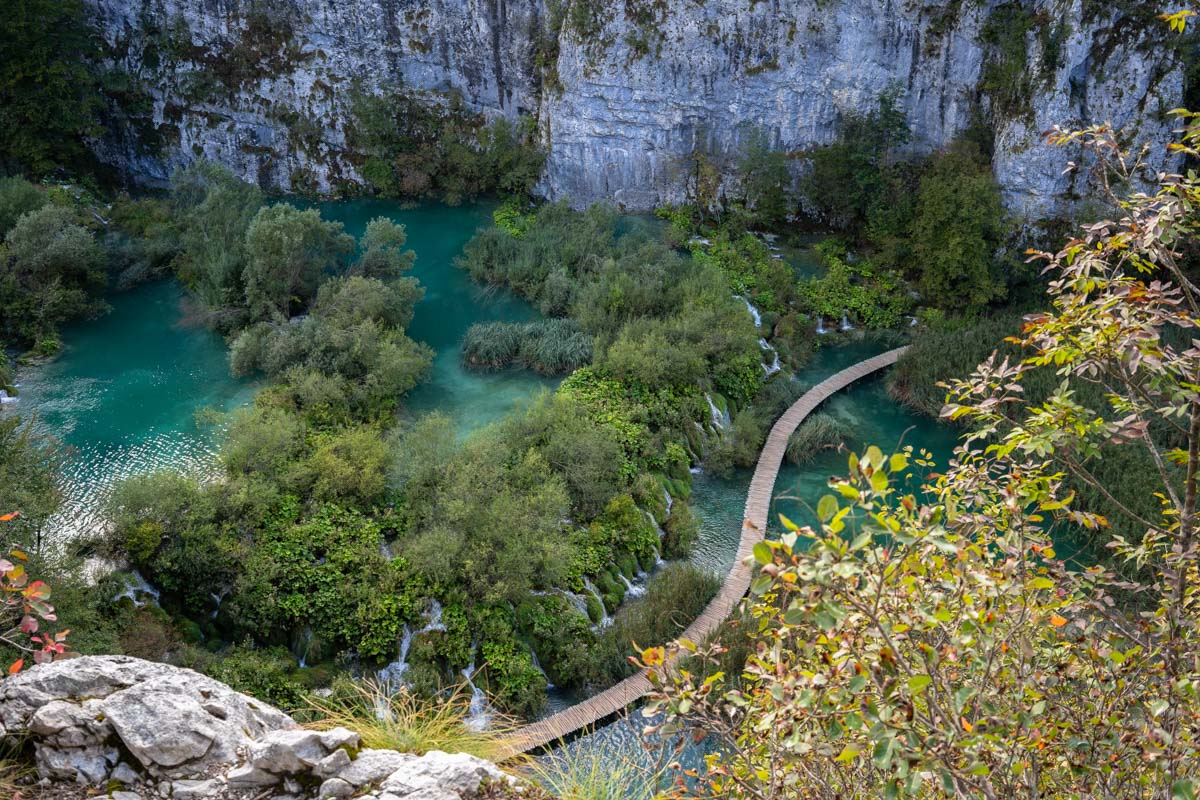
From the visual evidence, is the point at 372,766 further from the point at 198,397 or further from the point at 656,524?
the point at 198,397

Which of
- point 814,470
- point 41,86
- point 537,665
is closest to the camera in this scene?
point 537,665

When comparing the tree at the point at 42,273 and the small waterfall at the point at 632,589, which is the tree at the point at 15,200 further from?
the small waterfall at the point at 632,589

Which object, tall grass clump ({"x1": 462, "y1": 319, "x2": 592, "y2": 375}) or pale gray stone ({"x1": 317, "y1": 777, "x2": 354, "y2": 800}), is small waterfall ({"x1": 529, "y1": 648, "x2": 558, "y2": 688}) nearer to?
pale gray stone ({"x1": 317, "y1": 777, "x2": 354, "y2": 800})

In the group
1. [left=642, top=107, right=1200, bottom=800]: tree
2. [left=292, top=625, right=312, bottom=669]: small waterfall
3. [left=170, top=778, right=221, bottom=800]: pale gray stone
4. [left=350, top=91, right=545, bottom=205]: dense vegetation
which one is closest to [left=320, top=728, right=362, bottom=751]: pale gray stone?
[left=170, top=778, right=221, bottom=800]: pale gray stone

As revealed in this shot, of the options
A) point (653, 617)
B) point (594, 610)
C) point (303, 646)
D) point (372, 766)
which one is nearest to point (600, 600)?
point (594, 610)

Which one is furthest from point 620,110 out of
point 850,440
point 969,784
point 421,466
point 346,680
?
point 969,784

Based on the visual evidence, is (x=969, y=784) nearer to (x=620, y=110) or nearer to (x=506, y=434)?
(x=506, y=434)
